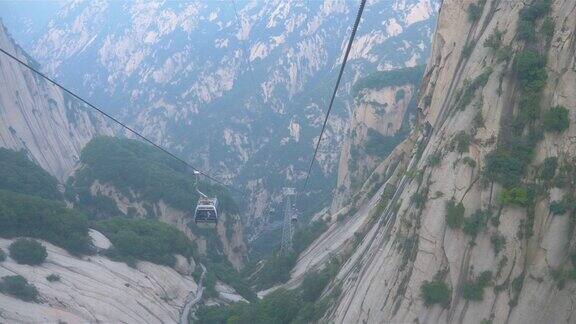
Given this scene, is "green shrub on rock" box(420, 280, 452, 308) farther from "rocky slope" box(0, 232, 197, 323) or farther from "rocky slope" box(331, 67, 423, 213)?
"rocky slope" box(331, 67, 423, 213)

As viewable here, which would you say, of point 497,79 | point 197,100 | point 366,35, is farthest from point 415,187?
point 197,100

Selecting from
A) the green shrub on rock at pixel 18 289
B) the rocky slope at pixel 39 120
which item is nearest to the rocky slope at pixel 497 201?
the green shrub on rock at pixel 18 289

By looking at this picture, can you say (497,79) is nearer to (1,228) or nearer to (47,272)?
(47,272)

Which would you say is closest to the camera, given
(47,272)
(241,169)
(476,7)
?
(476,7)

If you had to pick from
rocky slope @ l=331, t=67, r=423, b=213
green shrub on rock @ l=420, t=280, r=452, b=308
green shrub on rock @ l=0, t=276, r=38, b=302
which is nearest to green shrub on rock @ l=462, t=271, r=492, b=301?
green shrub on rock @ l=420, t=280, r=452, b=308

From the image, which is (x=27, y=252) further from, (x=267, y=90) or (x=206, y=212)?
(x=267, y=90)

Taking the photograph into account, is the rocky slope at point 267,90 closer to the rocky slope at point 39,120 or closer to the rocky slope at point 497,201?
the rocky slope at point 39,120

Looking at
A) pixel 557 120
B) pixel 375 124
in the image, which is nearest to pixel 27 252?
pixel 557 120

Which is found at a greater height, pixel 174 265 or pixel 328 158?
pixel 328 158
